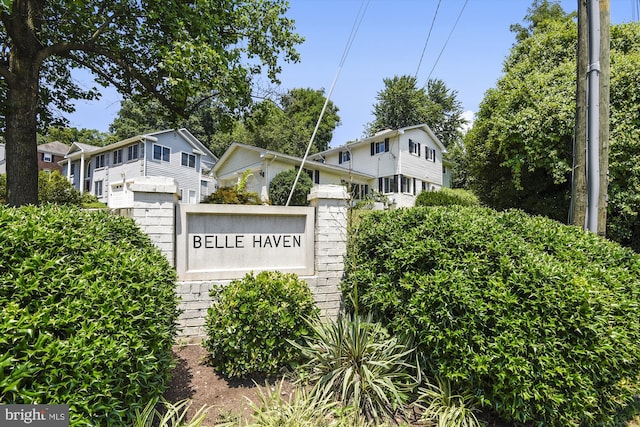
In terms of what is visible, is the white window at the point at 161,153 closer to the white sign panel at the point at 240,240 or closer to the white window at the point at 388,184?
the white window at the point at 388,184

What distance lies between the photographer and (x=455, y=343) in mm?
2617

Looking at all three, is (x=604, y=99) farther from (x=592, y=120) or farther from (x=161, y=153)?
(x=161, y=153)

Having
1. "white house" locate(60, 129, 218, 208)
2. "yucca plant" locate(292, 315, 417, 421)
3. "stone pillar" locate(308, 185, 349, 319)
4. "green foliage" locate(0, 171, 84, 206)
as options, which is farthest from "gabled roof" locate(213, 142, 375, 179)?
"yucca plant" locate(292, 315, 417, 421)

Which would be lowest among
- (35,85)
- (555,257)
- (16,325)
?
(16,325)

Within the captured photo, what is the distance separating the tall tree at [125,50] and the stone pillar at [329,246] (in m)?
3.75

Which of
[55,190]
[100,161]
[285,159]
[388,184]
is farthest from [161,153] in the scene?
[388,184]

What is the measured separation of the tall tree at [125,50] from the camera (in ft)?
19.7

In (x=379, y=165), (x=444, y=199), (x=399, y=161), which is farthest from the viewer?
(x=379, y=165)

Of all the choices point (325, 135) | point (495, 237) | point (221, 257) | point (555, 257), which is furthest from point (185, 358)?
point (325, 135)

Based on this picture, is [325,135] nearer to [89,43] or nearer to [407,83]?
[407,83]

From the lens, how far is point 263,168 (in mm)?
17812

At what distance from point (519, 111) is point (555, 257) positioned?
6.92 metres

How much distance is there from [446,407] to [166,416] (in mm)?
2239

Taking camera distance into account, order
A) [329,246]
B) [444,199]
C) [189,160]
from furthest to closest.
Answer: [189,160] < [444,199] < [329,246]
